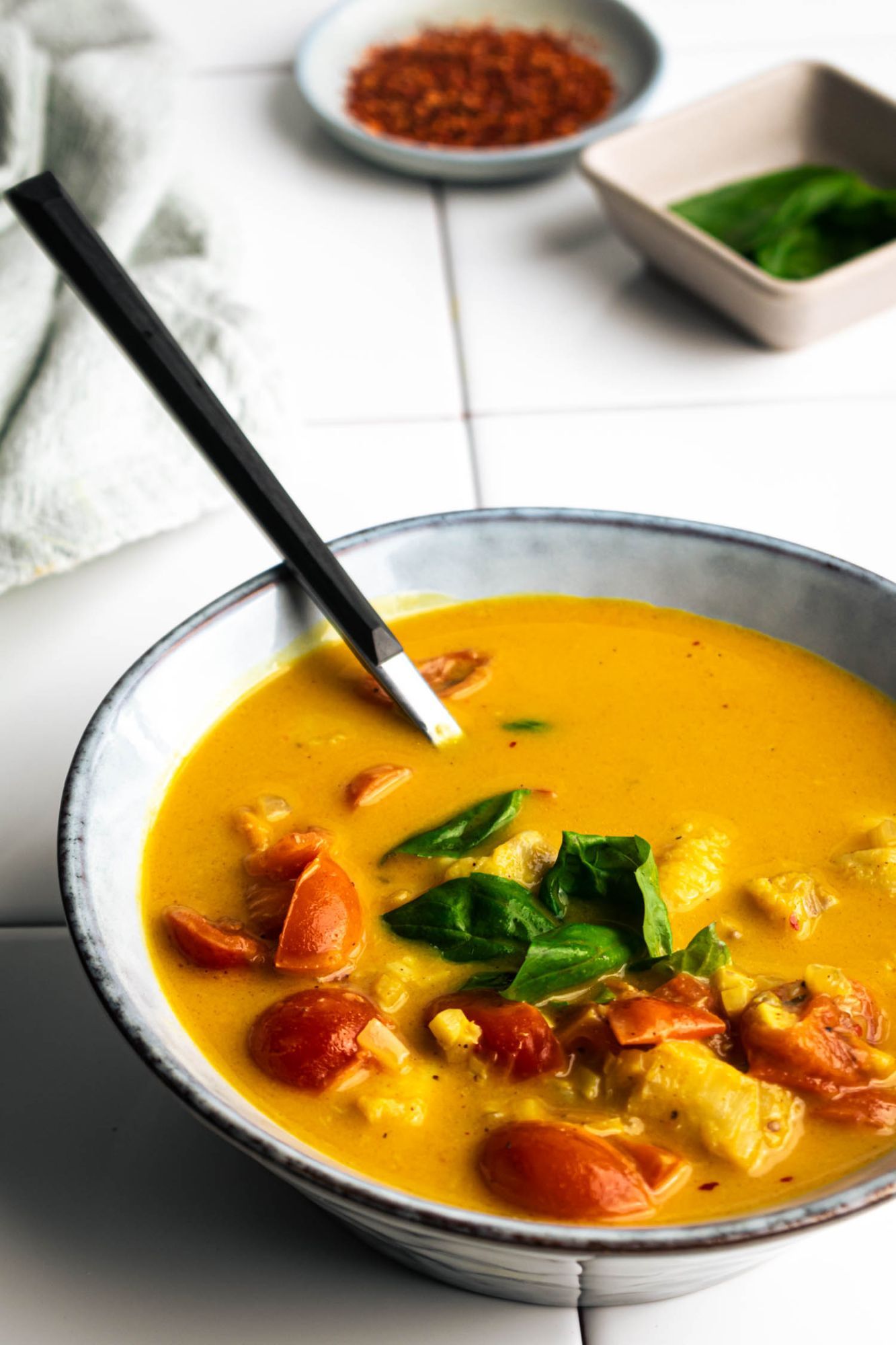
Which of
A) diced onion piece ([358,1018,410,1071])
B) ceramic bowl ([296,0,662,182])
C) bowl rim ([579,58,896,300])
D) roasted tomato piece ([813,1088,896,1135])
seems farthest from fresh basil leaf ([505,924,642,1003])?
ceramic bowl ([296,0,662,182])

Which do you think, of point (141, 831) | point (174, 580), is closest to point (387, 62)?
point (174, 580)

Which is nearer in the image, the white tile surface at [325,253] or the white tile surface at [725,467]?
the white tile surface at [725,467]

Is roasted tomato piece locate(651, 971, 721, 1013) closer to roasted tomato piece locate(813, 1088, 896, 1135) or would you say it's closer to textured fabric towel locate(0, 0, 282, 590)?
roasted tomato piece locate(813, 1088, 896, 1135)

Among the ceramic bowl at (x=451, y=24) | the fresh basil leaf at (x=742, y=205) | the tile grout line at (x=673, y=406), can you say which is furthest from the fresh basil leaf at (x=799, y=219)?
the ceramic bowl at (x=451, y=24)

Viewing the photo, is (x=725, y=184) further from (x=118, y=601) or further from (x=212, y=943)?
(x=212, y=943)

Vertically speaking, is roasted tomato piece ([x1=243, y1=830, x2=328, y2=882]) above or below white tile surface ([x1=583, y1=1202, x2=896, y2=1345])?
above

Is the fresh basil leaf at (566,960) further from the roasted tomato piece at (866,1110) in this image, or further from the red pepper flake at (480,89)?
the red pepper flake at (480,89)

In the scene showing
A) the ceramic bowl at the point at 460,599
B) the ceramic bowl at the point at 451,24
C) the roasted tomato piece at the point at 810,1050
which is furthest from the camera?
the ceramic bowl at the point at 451,24
